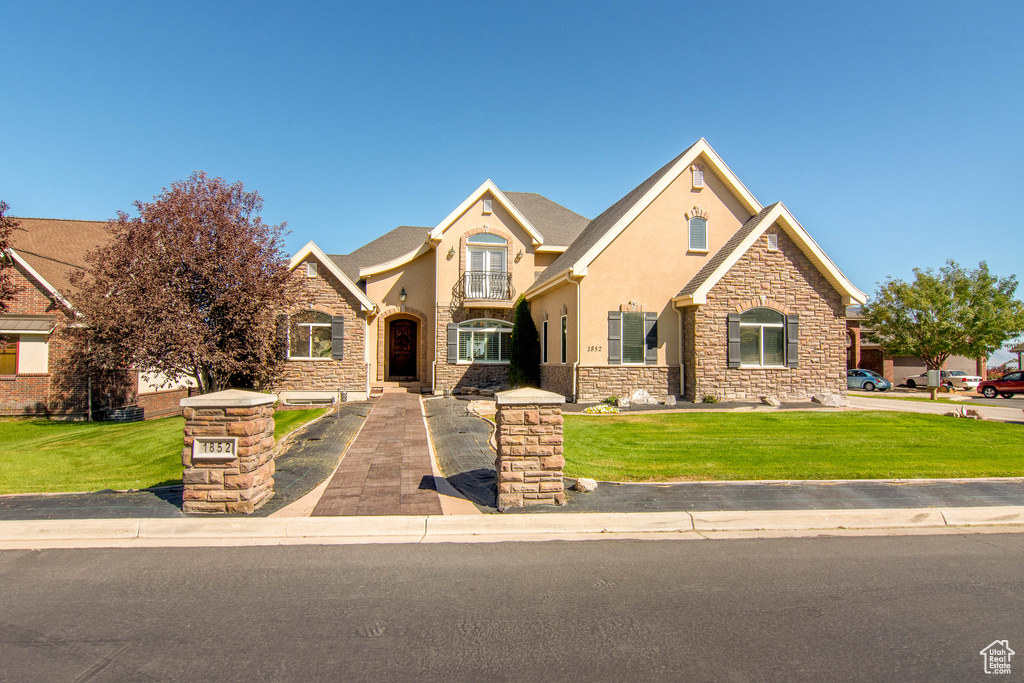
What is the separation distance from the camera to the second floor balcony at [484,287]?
21781 millimetres

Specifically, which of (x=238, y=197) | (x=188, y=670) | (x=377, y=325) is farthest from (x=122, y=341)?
(x=377, y=325)

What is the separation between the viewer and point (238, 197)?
1155cm

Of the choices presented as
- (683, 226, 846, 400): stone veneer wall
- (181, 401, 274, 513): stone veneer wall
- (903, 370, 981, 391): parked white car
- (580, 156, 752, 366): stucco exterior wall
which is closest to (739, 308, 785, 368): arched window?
(683, 226, 846, 400): stone veneer wall

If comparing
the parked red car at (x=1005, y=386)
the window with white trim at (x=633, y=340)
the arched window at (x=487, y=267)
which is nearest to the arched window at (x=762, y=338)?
the window with white trim at (x=633, y=340)

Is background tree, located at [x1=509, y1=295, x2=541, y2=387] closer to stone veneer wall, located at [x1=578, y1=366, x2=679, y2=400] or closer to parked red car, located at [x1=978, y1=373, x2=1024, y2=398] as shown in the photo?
stone veneer wall, located at [x1=578, y1=366, x2=679, y2=400]

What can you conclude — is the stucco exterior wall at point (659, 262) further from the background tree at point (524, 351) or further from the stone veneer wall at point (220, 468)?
the stone veneer wall at point (220, 468)

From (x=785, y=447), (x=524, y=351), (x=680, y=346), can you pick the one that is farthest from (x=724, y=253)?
(x=785, y=447)

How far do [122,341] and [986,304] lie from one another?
4273cm

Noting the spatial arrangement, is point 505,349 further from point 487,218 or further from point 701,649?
point 701,649

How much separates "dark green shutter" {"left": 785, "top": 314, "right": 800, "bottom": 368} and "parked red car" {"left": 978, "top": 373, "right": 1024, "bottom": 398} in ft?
74.1

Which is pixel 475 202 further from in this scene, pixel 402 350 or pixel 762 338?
pixel 762 338

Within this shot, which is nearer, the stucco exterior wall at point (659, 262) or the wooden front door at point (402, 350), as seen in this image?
the stucco exterior wall at point (659, 262)

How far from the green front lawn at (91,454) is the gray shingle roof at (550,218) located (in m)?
11.8

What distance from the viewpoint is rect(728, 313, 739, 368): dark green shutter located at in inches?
681
